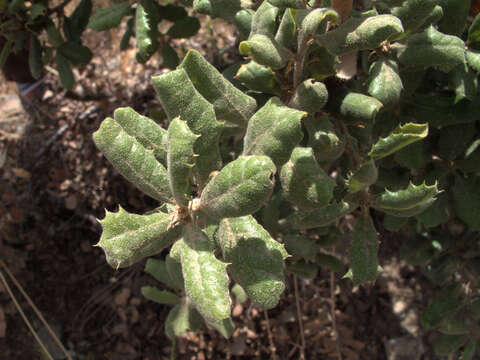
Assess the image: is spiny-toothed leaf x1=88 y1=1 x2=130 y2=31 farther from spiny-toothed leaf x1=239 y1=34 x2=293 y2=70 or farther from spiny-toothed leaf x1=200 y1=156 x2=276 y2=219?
spiny-toothed leaf x1=200 y1=156 x2=276 y2=219

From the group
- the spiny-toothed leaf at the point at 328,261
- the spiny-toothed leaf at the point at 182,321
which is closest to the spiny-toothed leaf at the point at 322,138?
the spiny-toothed leaf at the point at 328,261

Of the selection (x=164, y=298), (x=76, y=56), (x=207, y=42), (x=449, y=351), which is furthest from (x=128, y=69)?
(x=449, y=351)

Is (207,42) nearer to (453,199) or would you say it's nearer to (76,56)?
(76,56)

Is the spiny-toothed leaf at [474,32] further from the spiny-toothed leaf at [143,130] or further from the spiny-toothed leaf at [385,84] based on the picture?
the spiny-toothed leaf at [143,130]

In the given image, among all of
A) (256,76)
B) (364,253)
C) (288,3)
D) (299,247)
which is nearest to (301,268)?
(299,247)

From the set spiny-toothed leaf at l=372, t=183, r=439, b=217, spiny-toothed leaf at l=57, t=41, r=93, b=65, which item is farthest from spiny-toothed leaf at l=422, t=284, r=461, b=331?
spiny-toothed leaf at l=57, t=41, r=93, b=65
